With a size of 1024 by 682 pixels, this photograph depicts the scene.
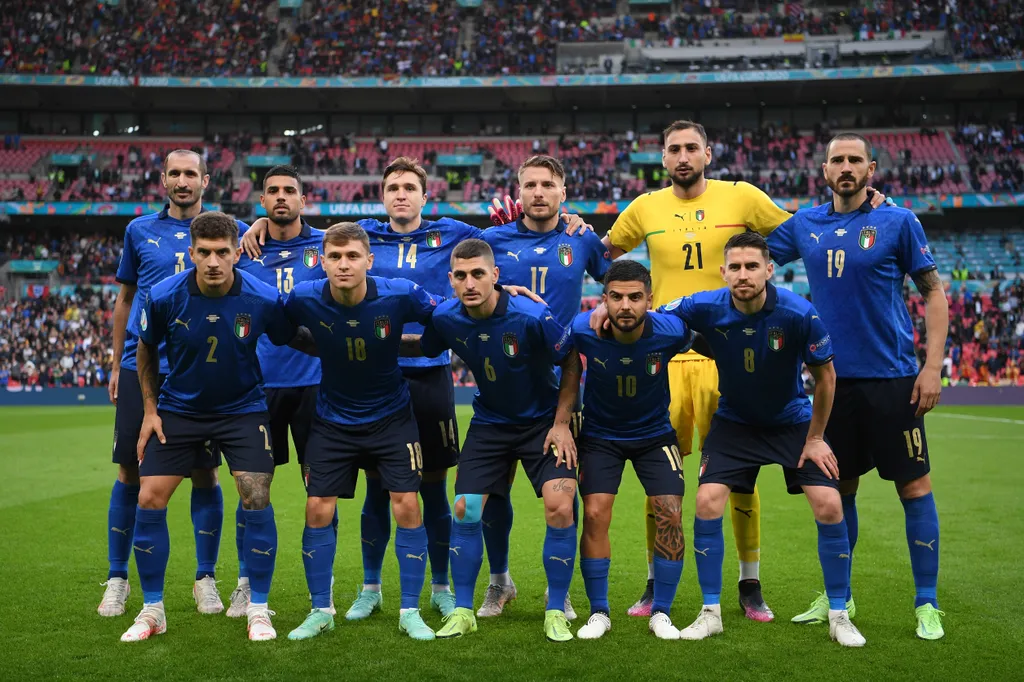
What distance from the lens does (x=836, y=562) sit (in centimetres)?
479

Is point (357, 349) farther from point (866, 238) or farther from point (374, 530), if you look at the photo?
point (866, 238)

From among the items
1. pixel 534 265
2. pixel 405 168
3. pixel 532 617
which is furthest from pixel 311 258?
pixel 532 617

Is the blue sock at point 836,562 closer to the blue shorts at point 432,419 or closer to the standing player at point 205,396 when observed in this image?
the blue shorts at point 432,419

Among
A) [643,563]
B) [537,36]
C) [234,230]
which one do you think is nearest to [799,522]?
[643,563]

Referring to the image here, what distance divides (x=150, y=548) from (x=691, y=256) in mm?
3353

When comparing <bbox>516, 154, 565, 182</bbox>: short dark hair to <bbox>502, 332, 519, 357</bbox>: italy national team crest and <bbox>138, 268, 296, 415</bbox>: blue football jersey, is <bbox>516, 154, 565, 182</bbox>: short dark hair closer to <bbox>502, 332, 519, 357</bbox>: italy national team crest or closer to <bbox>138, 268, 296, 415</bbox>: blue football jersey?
<bbox>502, 332, 519, 357</bbox>: italy national team crest

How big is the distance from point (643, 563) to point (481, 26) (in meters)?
37.7

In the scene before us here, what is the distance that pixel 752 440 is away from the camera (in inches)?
196

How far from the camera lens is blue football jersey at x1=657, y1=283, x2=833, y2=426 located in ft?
15.6

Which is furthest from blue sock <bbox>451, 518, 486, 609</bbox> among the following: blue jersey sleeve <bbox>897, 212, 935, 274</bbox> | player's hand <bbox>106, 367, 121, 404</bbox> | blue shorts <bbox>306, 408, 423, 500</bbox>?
blue jersey sleeve <bbox>897, 212, 935, 274</bbox>

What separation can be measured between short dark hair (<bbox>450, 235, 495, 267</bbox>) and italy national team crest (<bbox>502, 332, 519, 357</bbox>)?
390mm

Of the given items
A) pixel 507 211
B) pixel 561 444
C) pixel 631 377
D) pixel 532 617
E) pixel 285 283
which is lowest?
pixel 532 617

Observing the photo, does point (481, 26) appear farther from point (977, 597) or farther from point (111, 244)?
point (977, 597)

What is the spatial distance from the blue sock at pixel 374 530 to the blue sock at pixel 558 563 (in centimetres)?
105
